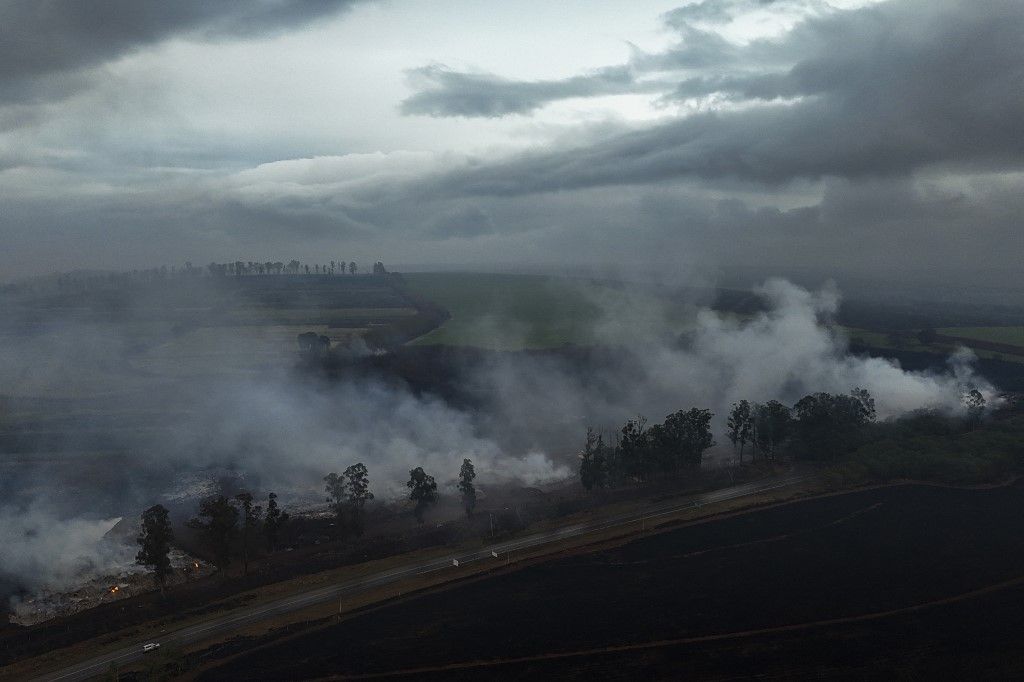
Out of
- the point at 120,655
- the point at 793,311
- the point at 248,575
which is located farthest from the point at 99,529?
the point at 793,311

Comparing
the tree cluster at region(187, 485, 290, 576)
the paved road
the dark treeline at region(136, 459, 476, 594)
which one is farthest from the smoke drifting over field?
the paved road

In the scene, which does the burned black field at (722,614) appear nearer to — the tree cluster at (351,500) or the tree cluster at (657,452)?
the tree cluster at (351,500)

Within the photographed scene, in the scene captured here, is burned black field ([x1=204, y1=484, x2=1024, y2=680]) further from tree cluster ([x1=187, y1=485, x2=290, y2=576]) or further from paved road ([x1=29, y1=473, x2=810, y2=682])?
tree cluster ([x1=187, y1=485, x2=290, y2=576])

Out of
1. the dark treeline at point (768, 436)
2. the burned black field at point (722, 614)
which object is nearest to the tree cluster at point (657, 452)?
the dark treeline at point (768, 436)

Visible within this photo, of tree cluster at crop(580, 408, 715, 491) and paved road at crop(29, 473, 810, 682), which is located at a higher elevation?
tree cluster at crop(580, 408, 715, 491)

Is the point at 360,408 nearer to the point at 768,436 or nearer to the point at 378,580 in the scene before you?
the point at 378,580

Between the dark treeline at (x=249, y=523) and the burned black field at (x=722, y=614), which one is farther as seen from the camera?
the dark treeline at (x=249, y=523)
